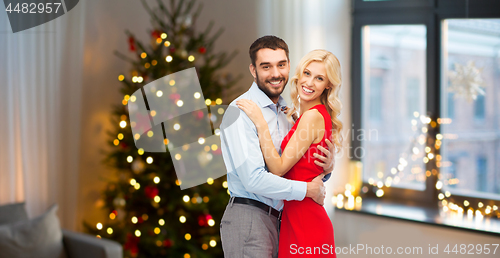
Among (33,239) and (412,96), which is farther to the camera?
(412,96)

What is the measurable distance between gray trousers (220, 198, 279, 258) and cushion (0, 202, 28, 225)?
148cm

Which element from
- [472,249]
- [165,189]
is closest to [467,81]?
[472,249]

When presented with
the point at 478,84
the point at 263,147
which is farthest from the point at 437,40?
the point at 263,147

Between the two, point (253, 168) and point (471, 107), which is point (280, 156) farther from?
point (471, 107)

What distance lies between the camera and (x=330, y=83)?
1379 mm

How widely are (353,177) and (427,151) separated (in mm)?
594

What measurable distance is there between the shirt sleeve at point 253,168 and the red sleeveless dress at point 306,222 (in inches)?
2.9

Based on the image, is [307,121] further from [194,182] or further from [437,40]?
[437,40]

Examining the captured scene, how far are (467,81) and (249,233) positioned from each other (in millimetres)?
2088

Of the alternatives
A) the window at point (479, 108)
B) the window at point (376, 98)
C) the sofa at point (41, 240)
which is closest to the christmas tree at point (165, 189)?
the sofa at point (41, 240)

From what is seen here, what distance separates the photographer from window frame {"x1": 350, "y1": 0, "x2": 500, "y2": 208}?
2.56 meters

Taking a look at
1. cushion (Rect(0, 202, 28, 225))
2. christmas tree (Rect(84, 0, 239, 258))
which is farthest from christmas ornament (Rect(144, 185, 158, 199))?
cushion (Rect(0, 202, 28, 225))

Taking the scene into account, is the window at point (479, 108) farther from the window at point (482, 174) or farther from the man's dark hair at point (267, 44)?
the man's dark hair at point (267, 44)

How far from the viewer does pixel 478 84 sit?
99.6 inches
